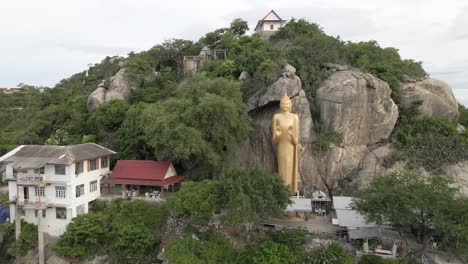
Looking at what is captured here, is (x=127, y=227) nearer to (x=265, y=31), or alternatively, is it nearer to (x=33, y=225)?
(x=33, y=225)

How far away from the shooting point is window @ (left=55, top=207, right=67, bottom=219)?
24109 millimetres

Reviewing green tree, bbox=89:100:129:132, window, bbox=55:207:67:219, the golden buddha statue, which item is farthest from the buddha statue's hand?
green tree, bbox=89:100:129:132

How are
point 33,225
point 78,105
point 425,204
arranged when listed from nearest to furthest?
point 425,204 < point 33,225 < point 78,105

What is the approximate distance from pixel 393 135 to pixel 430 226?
39.0ft

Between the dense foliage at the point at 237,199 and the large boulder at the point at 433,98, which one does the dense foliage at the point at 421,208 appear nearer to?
the dense foliage at the point at 237,199

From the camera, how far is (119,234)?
2239 cm

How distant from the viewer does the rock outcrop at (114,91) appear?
37406 mm

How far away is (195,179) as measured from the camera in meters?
28.8

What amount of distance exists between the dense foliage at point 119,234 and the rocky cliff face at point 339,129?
9649 millimetres

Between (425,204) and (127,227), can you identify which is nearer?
(425,204)

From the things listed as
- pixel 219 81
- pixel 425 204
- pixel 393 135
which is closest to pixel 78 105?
pixel 219 81

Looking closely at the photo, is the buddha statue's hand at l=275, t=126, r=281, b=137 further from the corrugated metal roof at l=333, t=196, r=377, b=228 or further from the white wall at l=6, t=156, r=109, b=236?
the white wall at l=6, t=156, r=109, b=236

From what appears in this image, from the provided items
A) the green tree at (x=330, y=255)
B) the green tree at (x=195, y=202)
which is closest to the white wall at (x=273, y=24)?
the green tree at (x=195, y=202)

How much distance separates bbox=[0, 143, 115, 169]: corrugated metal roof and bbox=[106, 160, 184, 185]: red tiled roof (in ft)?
6.81
